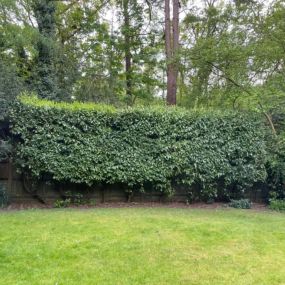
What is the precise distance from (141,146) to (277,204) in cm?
365

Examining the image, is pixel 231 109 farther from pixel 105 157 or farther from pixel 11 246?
pixel 11 246

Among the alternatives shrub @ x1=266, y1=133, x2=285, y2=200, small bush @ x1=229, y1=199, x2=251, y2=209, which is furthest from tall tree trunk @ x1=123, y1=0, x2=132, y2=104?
small bush @ x1=229, y1=199, x2=251, y2=209

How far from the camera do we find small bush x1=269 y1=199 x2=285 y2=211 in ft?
26.3

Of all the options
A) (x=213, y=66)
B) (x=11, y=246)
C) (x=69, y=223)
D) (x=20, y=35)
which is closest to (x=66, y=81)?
(x=20, y=35)

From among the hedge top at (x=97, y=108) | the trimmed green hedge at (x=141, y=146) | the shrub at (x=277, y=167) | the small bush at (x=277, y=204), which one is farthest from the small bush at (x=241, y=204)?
the hedge top at (x=97, y=108)

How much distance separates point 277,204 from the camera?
8094mm

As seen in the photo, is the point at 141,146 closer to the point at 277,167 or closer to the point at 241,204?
the point at 241,204

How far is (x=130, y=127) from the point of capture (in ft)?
25.3

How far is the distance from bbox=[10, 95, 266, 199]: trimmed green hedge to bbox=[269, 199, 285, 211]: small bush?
679mm

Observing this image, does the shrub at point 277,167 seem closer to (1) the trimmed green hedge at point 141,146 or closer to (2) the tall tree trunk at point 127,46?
(1) the trimmed green hedge at point 141,146

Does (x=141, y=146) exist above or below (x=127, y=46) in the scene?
below

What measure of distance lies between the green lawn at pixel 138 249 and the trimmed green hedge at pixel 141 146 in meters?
1.34

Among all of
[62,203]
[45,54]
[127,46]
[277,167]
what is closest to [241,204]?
[277,167]

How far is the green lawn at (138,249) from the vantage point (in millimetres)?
3541
